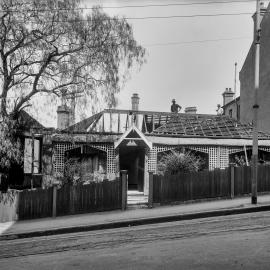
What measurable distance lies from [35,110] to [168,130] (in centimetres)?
717

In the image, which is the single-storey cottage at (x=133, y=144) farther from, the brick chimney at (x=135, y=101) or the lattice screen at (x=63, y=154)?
the brick chimney at (x=135, y=101)

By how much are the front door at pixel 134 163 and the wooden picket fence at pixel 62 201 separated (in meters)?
5.71

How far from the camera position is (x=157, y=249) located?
27.5ft

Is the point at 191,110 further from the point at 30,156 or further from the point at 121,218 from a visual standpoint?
the point at 121,218

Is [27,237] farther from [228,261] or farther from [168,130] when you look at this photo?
[168,130]

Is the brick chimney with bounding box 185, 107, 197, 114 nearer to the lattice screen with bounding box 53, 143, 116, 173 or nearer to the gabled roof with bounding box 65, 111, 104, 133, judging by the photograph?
the lattice screen with bounding box 53, 143, 116, 173

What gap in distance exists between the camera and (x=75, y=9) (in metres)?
17.6

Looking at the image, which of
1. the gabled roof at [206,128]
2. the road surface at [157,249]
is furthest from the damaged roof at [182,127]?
the road surface at [157,249]

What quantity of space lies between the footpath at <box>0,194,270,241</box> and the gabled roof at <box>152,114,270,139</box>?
6137 millimetres

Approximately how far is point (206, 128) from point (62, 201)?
9786 millimetres

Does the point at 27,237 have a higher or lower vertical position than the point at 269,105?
lower

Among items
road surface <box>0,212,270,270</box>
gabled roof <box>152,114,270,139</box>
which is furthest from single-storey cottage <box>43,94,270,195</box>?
road surface <box>0,212,270,270</box>

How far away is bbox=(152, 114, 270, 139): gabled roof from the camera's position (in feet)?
70.3

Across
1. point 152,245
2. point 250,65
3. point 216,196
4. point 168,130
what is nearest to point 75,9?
point 168,130
